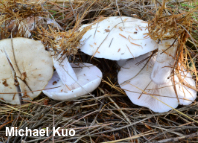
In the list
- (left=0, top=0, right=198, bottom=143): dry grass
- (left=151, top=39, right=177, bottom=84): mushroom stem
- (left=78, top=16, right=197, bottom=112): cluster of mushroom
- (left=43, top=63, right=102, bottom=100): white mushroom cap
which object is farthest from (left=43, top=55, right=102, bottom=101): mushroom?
(left=151, top=39, right=177, bottom=84): mushroom stem

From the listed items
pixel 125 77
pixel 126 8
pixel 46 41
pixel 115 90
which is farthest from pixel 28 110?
pixel 126 8

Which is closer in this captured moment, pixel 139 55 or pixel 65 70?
pixel 139 55

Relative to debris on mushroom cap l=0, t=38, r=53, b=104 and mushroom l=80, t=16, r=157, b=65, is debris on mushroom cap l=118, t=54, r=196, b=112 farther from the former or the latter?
debris on mushroom cap l=0, t=38, r=53, b=104

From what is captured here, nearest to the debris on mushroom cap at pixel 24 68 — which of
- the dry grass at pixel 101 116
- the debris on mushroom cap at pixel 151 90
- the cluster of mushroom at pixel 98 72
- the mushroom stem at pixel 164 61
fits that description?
the cluster of mushroom at pixel 98 72

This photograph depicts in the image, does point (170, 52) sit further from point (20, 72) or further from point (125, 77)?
point (20, 72)

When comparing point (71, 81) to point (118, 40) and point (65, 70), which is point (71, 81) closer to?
point (65, 70)

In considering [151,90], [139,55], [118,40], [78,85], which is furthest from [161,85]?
[78,85]

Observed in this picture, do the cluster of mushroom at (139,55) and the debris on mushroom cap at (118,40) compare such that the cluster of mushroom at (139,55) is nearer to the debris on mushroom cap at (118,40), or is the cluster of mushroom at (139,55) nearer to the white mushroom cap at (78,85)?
the debris on mushroom cap at (118,40)
